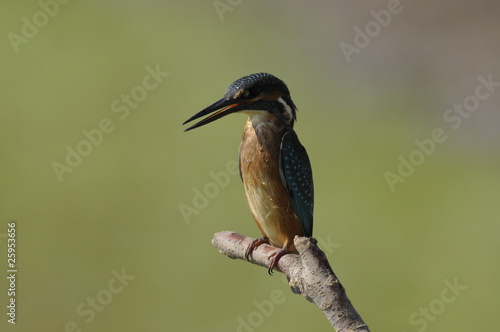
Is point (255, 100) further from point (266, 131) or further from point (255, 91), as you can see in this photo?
point (266, 131)

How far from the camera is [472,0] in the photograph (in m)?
7.05

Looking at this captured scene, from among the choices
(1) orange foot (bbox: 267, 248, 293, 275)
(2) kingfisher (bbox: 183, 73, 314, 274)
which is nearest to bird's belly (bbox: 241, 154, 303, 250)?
(2) kingfisher (bbox: 183, 73, 314, 274)

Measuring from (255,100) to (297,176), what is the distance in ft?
1.05

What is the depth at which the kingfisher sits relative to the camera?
238 centimetres

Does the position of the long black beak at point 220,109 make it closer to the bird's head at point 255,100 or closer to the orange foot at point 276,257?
the bird's head at point 255,100

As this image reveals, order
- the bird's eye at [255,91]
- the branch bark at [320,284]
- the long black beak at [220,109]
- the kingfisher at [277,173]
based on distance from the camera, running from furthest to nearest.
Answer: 1. the kingfisher at [277,173]
2. the bird's eye at [255,91]
3. the long black beak at [220,109]
4. the branch bark at [320,284]

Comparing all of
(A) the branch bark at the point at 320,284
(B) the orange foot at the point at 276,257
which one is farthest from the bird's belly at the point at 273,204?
(A) the branch bark at the point at 320,284

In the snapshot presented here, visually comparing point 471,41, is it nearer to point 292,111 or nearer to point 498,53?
point 498,53

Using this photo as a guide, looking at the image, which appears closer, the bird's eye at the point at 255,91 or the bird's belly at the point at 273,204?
the bird's eye at the point at 255,91

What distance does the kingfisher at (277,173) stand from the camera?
2375mm

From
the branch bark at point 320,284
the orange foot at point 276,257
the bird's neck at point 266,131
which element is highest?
the bird's neck at point 266,131

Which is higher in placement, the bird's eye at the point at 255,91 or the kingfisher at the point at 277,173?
the bird's eye at the point at 255,91

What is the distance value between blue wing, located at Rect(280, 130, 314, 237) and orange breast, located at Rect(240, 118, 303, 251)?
0.06ft

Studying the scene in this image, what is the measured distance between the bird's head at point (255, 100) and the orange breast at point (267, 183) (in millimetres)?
68
